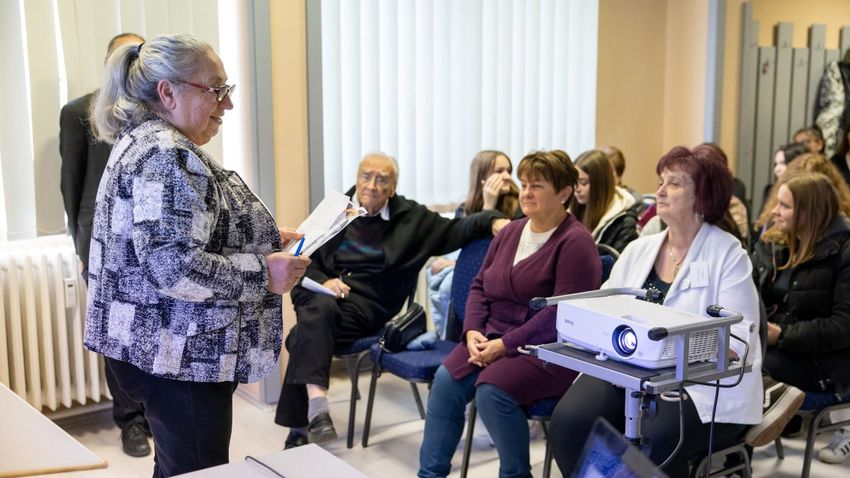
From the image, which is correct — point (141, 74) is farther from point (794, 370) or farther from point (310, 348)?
point (794, 370)

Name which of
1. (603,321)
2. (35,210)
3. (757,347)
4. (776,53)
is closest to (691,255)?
(757,347)

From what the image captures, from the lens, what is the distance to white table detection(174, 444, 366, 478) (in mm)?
1472

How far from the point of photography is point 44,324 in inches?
137

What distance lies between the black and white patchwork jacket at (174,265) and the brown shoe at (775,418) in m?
1.40

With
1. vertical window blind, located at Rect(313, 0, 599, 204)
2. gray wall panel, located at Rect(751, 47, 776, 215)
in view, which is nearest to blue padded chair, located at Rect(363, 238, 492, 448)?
vertical window blind, located at Rect(313, 0, 599, 204)

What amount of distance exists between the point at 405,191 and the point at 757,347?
2.28 metres

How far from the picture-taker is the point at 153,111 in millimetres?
1825

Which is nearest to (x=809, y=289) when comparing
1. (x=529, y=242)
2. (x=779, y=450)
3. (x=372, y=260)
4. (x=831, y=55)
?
(x=779, y=450)

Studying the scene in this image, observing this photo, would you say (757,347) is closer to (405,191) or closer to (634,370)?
(634,370)

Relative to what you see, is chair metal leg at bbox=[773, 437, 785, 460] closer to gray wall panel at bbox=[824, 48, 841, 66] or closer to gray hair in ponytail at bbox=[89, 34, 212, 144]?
gray hair in ponytail at bbox=[89, 34, 212, 144]

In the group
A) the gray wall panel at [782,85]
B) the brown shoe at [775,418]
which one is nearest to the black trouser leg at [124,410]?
the brown shoe at [775,418]

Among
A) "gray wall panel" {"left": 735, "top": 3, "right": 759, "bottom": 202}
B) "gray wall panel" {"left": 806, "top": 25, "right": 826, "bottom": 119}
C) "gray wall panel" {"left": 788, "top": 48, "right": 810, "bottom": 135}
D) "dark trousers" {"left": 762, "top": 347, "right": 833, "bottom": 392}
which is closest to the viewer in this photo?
"dark trousers" {"left": 762, "top": 347, "right": 833, "bottom": 392}

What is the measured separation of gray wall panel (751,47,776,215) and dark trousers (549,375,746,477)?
11.4 ft

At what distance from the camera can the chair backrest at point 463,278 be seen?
133 inches
